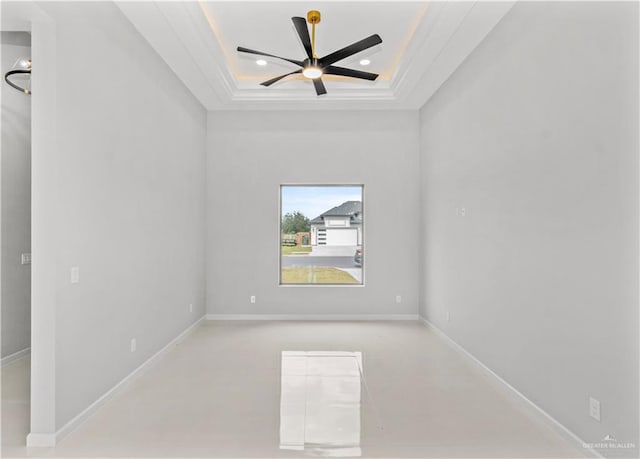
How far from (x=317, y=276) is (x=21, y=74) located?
14.3 ft

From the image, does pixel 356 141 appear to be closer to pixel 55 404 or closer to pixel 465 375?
pixel 465 375

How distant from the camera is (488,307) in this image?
3494mm

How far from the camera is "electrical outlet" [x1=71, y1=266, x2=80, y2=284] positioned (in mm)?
2520

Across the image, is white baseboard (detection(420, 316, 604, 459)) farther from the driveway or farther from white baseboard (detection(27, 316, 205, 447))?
white baseboard (detection(27, 316, 205, 447))

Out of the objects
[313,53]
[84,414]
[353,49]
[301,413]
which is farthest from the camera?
[313,53]

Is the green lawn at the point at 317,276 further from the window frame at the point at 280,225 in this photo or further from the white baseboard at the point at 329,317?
the white baseboard at the point at 329,317

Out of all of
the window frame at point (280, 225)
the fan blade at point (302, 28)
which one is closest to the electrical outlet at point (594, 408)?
the fan blade at point (302, 28)

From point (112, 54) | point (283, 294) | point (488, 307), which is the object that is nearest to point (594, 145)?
point (488, 307)

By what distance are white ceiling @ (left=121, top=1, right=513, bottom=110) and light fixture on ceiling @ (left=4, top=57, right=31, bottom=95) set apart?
1.06m

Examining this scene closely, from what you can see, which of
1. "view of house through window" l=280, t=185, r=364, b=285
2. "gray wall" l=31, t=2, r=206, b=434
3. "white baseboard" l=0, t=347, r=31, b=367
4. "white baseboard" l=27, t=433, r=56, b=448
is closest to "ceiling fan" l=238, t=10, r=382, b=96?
"gray wall" l=31, t=2, r=206, b=434

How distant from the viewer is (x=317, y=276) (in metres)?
5.88

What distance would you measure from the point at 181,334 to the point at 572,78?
470 cm

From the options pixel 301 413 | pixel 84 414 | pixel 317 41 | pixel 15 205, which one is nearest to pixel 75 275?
pixel 84 414

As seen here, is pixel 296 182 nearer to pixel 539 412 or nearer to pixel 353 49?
pixel 353 49
